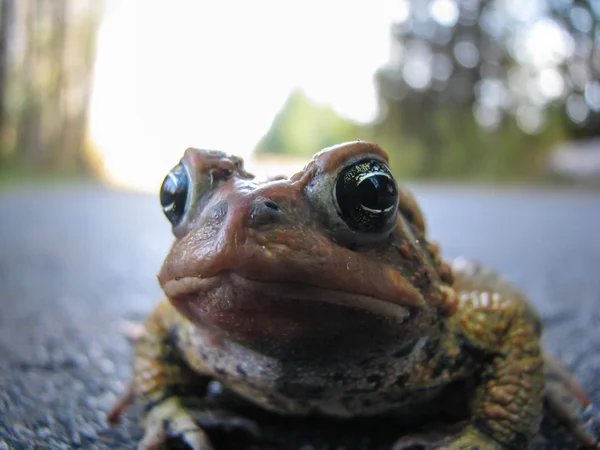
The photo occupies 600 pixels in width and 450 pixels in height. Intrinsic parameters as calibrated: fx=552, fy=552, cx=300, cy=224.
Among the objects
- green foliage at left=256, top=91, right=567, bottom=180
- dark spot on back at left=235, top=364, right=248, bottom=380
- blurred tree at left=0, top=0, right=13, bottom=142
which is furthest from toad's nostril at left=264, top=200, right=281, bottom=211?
blurred tree at left=0, top=0, right=13, bottom=142

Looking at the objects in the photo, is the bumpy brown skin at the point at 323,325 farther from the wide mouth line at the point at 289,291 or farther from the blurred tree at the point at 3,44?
the blurred tree at the point at 3,44

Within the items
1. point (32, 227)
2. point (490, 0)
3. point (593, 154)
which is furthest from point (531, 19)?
point (32, 227)

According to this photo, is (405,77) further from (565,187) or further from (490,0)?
(565,187)

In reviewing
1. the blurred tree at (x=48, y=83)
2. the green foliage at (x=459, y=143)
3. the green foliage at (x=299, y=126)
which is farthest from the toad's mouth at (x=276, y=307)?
the green foliage at (x=299, y=126)

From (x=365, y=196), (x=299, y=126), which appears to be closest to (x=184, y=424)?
(x=365, y=196)

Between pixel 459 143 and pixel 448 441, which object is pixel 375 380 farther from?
pixel 459 143
